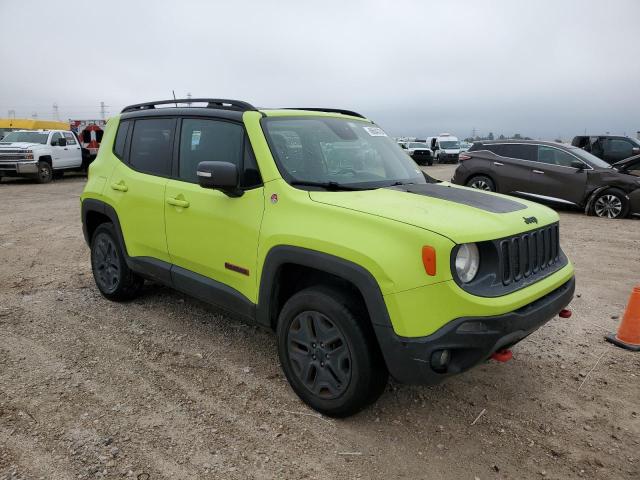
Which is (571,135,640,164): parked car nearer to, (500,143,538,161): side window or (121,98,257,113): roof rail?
(500,143,538,161): side window

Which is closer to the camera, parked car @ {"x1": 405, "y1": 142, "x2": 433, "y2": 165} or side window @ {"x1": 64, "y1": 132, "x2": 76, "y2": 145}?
side window @ {"x1": 64, "y1": 132, "x2": 76, "y2": 145}

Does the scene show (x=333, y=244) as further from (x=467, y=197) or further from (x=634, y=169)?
(x=634, y=169)

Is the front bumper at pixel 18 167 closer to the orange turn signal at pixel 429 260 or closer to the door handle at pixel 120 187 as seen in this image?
the door handle at pixel 120 187

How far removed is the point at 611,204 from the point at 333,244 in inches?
391

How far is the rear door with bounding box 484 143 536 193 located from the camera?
36.9 ft

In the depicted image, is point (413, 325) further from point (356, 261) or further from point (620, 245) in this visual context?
point (620, 245)

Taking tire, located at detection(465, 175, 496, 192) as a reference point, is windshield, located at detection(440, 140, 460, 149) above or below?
above

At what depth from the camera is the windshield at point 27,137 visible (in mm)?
17328

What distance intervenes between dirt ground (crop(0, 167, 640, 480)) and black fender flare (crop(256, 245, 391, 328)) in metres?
0.66

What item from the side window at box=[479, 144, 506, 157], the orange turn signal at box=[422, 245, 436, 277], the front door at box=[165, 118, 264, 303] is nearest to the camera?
the orange turn signal at box=[422, 245, 436, 277]

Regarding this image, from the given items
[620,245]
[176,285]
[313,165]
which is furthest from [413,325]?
[620,245]

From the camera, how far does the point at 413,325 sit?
255 cm

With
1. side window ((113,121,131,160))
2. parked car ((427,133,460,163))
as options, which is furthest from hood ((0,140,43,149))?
parked car ((427,133,460,163))

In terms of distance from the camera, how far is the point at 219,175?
10.4ft
